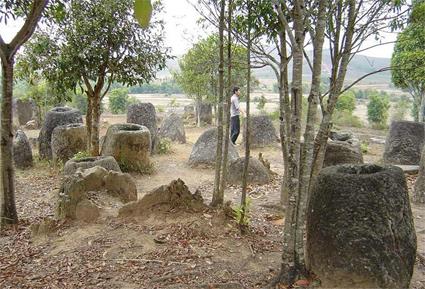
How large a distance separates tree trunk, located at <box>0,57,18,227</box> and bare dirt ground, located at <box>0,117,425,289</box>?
23 cm

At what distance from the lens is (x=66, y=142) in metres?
9.05

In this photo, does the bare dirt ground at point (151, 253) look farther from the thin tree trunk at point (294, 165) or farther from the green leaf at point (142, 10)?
the green leaf at point (142, 10)

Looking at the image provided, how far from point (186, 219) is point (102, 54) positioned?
4.13 meters

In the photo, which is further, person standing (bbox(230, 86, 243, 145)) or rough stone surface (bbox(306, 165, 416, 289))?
person standing (bbox(230, 86, 243, 145))

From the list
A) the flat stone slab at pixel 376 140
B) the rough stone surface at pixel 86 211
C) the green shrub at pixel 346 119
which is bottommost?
the flat stone slab at pixel 376 140

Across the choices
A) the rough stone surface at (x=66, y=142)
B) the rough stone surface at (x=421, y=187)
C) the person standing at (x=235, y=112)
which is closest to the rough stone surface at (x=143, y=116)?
the person standing at (x=235, y=112)

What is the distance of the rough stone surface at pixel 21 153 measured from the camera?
9.27 meters

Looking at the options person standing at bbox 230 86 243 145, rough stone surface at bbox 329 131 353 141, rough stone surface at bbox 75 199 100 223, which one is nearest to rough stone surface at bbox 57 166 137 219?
rough stone surface at bbox 75 199 100 223

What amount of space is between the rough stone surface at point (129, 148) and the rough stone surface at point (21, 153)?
1.84 m

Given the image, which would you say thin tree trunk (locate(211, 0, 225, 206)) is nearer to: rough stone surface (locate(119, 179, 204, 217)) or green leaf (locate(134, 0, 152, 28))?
rough stone surface (locate(119, 179, 204, 217))

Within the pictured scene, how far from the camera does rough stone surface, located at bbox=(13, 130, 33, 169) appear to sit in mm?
9273

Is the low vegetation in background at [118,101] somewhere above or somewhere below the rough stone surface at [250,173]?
above

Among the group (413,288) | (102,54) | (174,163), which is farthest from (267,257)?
(174,163)

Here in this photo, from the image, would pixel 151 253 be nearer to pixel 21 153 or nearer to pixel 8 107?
pixel 8 107
